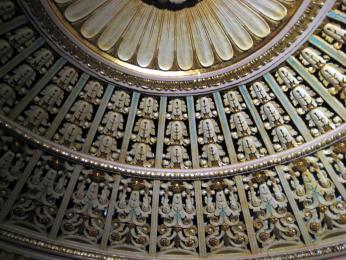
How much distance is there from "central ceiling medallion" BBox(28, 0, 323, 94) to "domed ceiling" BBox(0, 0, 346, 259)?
0.02 m

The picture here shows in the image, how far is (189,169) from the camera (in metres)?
5.70

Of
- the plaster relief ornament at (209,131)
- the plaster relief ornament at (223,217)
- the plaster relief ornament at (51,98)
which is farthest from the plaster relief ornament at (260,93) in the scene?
the plaster relief ornament at (51,98)

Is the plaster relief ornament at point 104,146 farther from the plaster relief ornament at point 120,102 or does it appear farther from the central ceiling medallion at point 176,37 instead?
the central ceiling medallion at point 176,37

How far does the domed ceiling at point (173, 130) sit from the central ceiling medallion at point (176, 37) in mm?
15

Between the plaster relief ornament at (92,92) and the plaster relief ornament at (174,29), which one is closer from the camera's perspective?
the plaster relief ornament at (174,29)

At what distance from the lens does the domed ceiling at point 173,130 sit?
16.3 feet

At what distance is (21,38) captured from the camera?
15.6 ft

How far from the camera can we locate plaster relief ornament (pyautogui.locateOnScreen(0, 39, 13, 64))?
467 cm

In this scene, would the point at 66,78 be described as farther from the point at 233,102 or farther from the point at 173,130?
the point at 233,102

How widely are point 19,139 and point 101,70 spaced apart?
55.5 inches

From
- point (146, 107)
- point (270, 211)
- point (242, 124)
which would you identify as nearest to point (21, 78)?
point (146, 107)

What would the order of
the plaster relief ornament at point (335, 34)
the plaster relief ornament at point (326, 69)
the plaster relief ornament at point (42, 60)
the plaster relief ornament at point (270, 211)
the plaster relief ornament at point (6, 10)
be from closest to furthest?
the plaster relief ornament at point (6, 10) < the plaster relief ornament at point (335, 34) < the plaster relief ornament at point (326, 69) < the plaster relief ornament at point (42, 60) < the plaster relief ornament at point (270, 211)

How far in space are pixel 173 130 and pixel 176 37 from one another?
4.31 ft

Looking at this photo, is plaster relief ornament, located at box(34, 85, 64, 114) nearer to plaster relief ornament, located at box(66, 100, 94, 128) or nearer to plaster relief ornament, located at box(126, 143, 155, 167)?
plaster relief ornament, located at box(66, 100, 94, 128)
